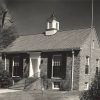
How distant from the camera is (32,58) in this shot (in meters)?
28.4

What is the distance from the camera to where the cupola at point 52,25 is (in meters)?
30.5

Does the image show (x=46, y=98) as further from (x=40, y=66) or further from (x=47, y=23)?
(x=47, y=23)

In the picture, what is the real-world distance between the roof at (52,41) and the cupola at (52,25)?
0.55m

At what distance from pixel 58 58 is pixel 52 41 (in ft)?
10.1

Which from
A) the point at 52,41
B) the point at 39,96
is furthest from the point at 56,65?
the point at 39,96

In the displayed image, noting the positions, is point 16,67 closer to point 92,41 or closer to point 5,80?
point 5,80

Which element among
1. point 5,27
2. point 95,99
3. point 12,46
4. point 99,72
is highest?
point 5,27

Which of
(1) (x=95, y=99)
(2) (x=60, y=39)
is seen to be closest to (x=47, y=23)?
(2) (x=60, y=39)

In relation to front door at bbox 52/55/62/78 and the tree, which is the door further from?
front door at bbox 52/55/62/78

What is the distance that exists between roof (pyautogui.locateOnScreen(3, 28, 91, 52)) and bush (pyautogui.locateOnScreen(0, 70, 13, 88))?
295cm

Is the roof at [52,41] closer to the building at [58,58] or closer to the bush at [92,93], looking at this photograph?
the building at [58,58]

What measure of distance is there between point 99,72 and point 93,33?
4.22 metres

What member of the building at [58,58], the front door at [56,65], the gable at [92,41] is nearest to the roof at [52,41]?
the building at [58,58]

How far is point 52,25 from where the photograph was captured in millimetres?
30688
